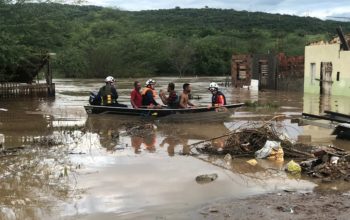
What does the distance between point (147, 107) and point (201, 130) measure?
2290 millimetres

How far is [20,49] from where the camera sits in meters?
23.7

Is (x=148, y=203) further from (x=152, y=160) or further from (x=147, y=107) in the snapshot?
(x=147, y=107)

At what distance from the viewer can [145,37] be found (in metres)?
82.4

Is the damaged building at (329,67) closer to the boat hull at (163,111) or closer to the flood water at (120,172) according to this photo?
the flood water at (120,172)

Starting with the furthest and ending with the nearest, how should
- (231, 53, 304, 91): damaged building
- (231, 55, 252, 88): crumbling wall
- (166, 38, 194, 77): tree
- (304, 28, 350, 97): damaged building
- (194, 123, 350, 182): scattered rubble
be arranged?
(166, 38, 194, 77): tree < (231, 55, 252, 88): crumbling wall < (231, 53, 304, 91): damaged building < (304, 28, 350, 97): damaged building < (194, 123, 350, 182): scattered rubble

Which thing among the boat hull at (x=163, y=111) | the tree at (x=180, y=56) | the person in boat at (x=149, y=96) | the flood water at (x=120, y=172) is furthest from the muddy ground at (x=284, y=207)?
the tree at (x=180, y=56)

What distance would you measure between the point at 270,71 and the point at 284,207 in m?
30.1

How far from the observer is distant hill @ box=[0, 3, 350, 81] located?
1000 inches

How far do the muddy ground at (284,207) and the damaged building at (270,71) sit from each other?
2605cm

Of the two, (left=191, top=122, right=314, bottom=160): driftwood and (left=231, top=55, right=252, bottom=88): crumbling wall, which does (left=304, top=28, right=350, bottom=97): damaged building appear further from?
(left=191, top=122, right=314, bottom=160): driftwood

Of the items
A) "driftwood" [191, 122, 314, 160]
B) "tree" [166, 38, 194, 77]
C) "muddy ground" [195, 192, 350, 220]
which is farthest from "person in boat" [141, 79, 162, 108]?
"tree" [166, 38, 194, 77]

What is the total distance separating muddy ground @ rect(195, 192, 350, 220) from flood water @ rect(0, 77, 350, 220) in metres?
0.33

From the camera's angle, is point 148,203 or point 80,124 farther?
point 80,124

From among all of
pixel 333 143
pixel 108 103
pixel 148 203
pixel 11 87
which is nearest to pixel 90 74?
pixel 11 87
